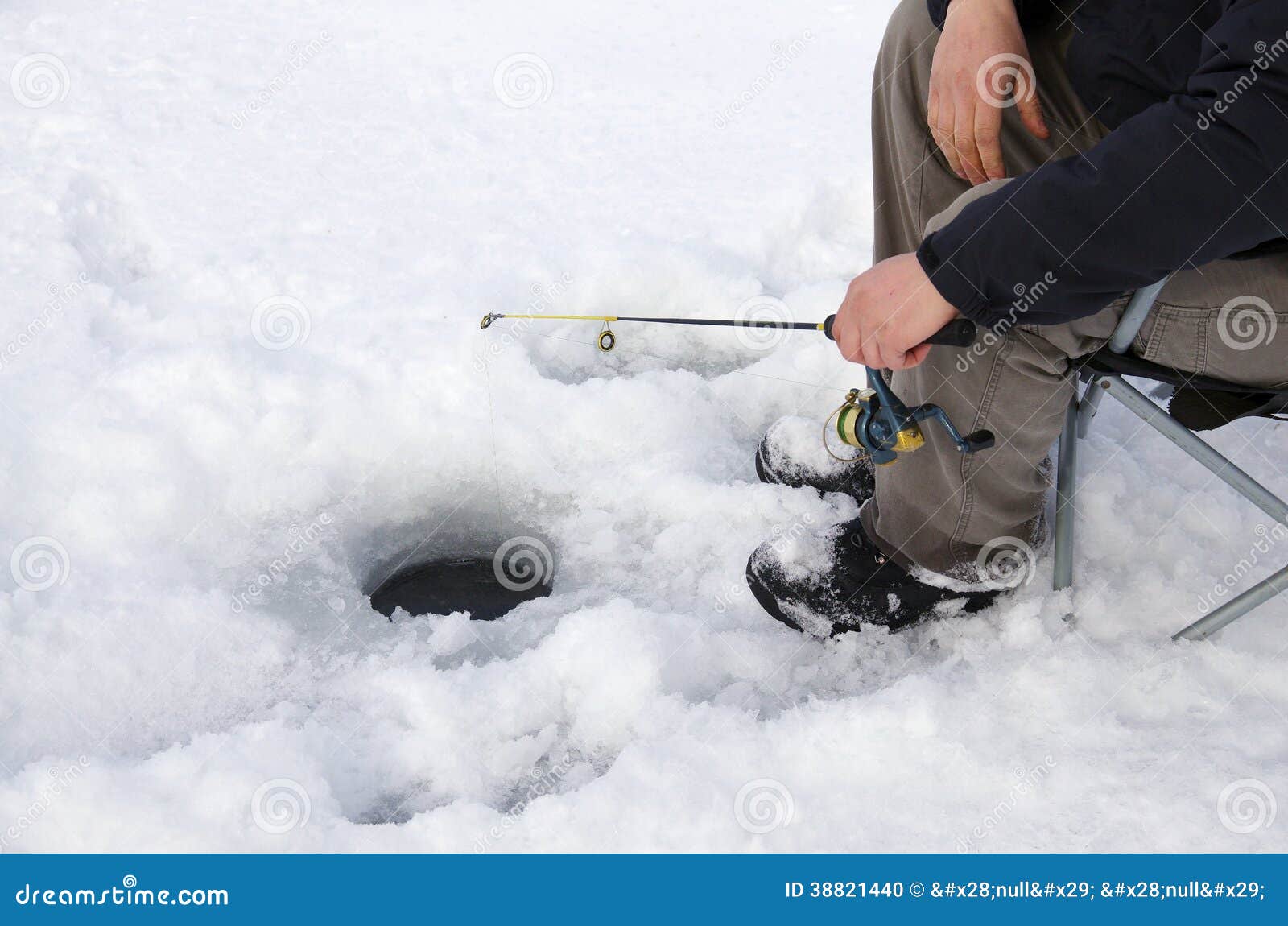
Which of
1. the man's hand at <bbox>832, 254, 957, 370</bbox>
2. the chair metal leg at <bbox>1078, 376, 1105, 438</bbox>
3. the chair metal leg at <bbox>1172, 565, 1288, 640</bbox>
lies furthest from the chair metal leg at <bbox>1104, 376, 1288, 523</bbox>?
the man's hand at <bbox>832, 254, 957, 370</bbox>

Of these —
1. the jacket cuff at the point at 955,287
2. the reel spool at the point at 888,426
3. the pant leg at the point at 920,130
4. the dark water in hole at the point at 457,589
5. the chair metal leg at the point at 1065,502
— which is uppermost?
the pant leg at the point at 920,130

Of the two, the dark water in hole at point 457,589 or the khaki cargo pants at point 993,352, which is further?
the dark water in hole at point 457,589

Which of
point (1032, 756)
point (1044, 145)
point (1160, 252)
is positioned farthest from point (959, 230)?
point (1032, 756)

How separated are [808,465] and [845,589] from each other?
0.41m

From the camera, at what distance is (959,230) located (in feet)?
4.09

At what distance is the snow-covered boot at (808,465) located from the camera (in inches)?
83.0

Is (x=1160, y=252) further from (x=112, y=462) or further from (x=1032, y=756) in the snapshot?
(x=112, y=462)

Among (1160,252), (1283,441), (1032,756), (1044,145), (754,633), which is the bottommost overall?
(1032,756)

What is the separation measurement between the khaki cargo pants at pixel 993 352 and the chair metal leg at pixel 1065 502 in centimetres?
4

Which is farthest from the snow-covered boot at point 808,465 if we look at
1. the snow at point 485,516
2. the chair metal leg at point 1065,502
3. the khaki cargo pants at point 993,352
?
the chair metal leg at point 1065,502

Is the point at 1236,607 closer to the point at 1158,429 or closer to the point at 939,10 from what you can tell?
the point at 1158,429

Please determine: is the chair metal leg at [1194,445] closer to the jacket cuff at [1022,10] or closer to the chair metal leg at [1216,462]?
the chair metal leg at [1216,462]

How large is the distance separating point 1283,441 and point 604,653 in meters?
1.71

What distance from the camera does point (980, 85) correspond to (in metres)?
1.52
